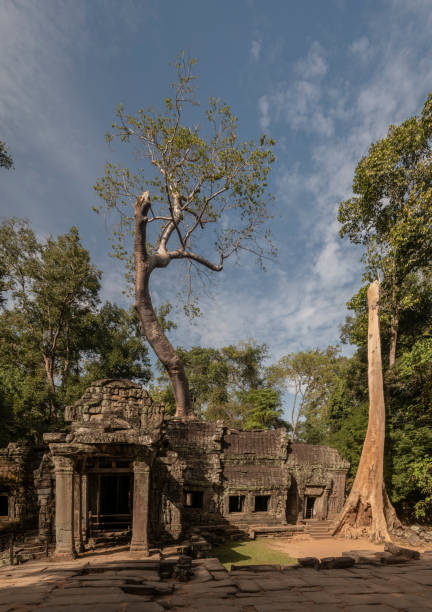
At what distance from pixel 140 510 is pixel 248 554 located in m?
6.38

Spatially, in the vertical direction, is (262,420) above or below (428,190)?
below

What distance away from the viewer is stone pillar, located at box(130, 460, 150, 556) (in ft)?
26.9

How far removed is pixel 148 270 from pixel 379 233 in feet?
46.9

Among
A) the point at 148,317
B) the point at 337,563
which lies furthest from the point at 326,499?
the point at 148,317

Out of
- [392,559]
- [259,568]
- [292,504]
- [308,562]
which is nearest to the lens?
[259,568]

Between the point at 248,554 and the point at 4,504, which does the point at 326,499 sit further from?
the point at 4,504

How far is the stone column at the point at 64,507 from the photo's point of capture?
26.0 ft

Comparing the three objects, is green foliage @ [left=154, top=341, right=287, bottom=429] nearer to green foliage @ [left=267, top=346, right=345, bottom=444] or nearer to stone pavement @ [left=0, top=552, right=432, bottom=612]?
green foliage @ [left=267, top=346, right=345, bottom=444]

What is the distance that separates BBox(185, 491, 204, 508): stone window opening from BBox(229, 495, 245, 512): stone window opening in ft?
5.06

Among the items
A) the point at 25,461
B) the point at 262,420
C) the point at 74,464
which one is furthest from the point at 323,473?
the point at 25,461

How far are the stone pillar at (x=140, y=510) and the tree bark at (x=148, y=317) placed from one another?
9237 millimetres

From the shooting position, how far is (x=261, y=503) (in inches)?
636

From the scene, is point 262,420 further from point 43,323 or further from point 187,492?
point 43,323

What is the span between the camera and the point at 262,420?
90.9ft
